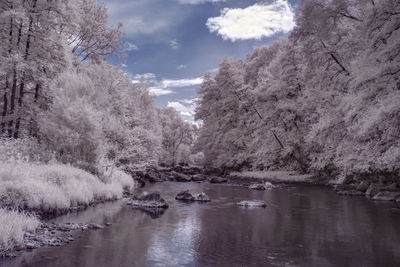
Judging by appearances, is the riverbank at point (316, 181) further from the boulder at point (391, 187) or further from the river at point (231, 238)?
the river at point (231, 238)

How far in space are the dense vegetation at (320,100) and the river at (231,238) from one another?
327 centimetres

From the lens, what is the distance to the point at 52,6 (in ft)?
65.8

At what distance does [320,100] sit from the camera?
79.9 ft

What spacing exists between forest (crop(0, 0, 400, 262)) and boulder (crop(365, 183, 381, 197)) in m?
0.62

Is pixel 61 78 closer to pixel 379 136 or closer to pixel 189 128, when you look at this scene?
pixel 379 136

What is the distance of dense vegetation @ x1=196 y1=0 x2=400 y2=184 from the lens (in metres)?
12.9

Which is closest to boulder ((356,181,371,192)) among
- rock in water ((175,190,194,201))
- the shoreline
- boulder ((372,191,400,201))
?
the shoreline

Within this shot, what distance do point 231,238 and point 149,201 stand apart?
7275mm

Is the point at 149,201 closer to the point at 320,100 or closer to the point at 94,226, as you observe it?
the point at 94,226

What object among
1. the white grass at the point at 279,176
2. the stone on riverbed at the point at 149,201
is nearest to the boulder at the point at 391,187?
the white grass at the point at 279,176

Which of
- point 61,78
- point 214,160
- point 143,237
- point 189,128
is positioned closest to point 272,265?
point 143,237

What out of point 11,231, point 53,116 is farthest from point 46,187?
point 53,116

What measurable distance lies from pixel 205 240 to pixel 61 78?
15.1 m

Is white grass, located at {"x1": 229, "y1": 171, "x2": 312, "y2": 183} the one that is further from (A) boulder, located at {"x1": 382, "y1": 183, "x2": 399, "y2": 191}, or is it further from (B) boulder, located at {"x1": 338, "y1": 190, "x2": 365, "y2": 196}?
(A) boulder, located at {"x1": 382, "y1": 183, "x2": 399, "y2": 191}
